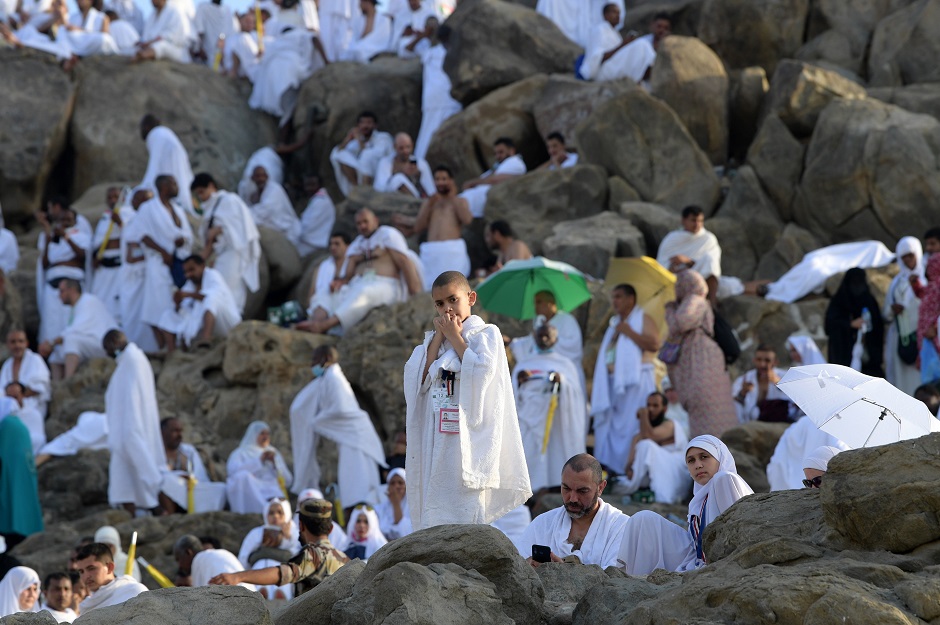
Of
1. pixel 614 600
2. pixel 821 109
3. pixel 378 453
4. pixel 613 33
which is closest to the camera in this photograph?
pixel 614 600

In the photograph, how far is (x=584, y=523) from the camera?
736 cm

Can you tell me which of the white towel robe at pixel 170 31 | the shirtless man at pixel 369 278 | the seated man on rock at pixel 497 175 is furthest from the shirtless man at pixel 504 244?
the white towel robe at pixel 170 31

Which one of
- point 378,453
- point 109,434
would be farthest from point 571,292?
point 109,434

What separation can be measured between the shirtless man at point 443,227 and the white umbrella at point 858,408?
915 cm

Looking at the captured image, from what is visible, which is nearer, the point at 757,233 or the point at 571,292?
the point at 571,292

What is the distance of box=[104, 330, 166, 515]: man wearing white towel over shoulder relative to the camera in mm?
13211

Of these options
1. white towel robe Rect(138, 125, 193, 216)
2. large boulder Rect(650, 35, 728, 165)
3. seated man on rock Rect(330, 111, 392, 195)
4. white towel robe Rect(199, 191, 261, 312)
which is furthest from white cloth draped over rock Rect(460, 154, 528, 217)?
white towel robe Rect(138, 125, 193, 216)

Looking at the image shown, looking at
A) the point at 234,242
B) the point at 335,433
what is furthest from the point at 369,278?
the point at 335,433

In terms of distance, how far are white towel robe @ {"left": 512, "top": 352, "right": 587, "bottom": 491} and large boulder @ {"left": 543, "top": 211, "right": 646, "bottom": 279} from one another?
4176 mm

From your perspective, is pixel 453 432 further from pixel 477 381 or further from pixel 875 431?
pixel 875 431

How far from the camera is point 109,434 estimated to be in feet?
43.9

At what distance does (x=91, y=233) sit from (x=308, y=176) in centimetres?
452

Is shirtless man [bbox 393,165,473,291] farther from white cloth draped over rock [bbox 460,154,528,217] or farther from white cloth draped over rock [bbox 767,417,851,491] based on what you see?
white cloth draped over rock [bbox 767,417,851,491]

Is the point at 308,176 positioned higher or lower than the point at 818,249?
higher
